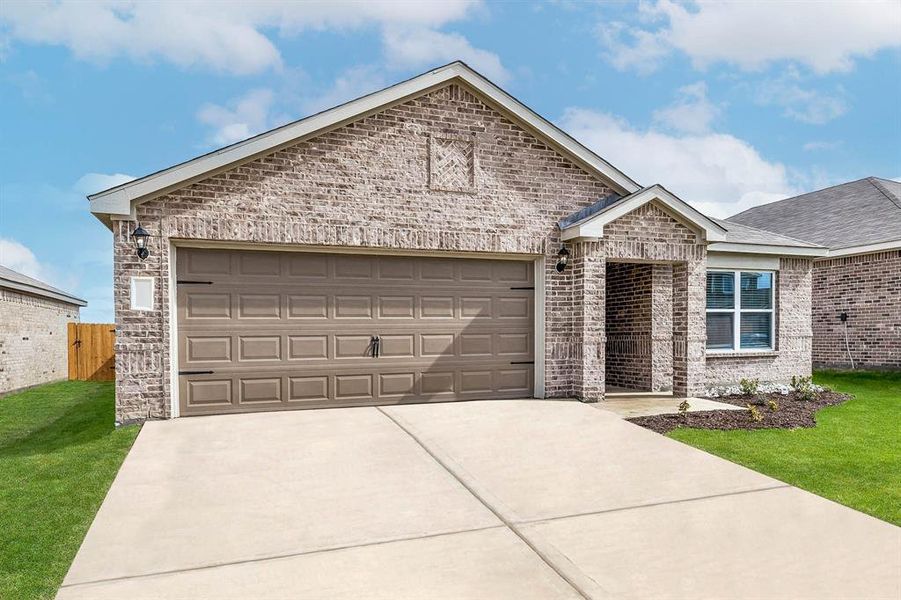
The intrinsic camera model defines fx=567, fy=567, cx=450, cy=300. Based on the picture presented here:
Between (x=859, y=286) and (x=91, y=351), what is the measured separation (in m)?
22.9

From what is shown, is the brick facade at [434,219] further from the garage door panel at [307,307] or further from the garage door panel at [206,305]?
the garage door panel at [307,307]

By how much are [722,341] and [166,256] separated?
1049cm

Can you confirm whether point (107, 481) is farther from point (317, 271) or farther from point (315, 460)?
point (317, 271)

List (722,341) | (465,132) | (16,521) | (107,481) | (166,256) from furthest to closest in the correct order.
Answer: (722,341) < (465,132) < (166,256) < (107,481) < (16,521)

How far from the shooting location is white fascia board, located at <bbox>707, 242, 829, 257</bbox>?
11.4 meters

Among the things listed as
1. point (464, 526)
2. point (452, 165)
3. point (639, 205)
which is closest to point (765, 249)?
point (639, 205)

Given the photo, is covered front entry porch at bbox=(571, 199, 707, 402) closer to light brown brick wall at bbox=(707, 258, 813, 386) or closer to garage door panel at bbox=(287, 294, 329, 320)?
light brown brick wall at bbox=(707, 258, 813, 386)

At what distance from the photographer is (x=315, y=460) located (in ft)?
20.3

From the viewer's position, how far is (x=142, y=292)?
26.7 ft

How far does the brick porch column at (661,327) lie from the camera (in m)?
10.8

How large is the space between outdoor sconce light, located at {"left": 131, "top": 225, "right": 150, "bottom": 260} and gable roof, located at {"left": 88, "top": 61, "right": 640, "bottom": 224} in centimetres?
29

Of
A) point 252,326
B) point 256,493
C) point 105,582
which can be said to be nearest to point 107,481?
point 256,493

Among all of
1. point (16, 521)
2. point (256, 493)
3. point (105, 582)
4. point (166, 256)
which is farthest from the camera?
point (166, 256)

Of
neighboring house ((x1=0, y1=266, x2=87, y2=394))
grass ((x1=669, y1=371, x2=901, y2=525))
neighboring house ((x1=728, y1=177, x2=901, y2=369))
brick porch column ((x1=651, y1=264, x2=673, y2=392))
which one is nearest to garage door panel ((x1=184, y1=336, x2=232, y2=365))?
grass ((x1=669, y1=371, x2=901, y2=525))
